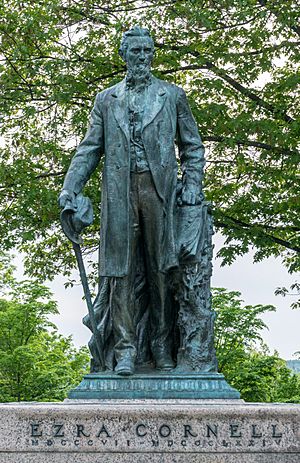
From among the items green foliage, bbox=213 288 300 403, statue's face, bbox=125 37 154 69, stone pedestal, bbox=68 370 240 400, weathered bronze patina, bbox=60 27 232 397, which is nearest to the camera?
stone pedestal, bbox=68 370 240 400

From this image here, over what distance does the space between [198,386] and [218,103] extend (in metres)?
8.93

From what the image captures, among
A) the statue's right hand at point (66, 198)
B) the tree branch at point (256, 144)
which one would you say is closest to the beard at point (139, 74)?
the statue's right hand at point (66, 198)

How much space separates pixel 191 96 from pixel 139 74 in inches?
304

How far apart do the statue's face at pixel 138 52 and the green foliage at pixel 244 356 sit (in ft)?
33.8

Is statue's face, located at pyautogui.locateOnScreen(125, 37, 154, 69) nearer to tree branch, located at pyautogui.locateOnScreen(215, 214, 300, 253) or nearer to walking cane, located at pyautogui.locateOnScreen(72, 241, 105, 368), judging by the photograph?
walking cane, located at pyautogui.locateOnScreen(72, 241, 105, 368)

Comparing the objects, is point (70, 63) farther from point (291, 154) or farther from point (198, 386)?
point (198, 386)

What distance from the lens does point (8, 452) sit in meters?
7.76

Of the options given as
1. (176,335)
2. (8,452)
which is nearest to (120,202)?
(176,335)

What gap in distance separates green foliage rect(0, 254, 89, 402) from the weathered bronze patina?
33.9ft

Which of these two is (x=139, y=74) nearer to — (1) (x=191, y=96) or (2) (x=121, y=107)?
(2) (x=121, y=107)

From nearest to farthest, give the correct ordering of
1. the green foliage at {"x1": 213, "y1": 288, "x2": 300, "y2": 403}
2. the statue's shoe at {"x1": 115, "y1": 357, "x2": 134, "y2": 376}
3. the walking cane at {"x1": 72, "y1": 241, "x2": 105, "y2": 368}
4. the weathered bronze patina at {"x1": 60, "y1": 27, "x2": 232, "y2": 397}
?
the statue's shoe at {"x1": 115, "y1": 357, "x2": 134, "y2": 376}
the walking cane at {"x1": 72, "y1": 241, "x2": 105, "y2": 368}
the weathered bronze patina at {"x1": 60, "y1": 27, "x2": 232, "y2": 397}
the green foliage at {"x1": 213, "y1": 288, "x2": 300, "y2": 403}

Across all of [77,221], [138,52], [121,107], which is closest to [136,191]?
[77,221]

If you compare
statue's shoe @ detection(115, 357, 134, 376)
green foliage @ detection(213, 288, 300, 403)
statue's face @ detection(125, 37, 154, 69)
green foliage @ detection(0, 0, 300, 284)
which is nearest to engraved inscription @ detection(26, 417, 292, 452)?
statue's shoe @ detection(115, 357, 134, 376)

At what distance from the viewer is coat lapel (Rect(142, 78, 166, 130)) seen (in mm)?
8789
